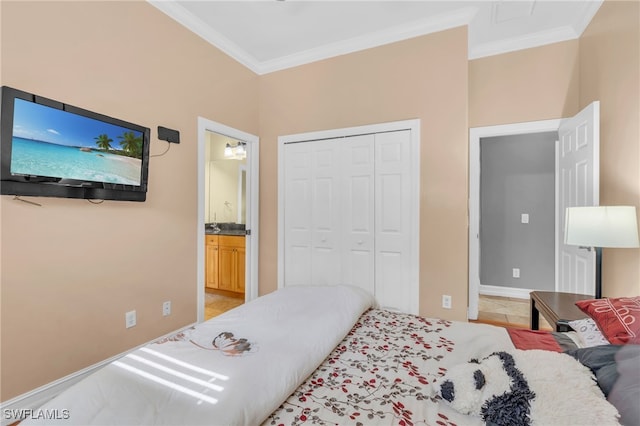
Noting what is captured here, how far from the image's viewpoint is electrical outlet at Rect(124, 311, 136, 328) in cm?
230

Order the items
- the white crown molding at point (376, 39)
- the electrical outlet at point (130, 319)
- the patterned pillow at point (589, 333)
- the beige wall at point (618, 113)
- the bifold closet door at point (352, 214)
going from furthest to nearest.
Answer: the bifold closet door at point (352, 214) < the white crown molding at point (376, 39) < the electrical outlet at point (130, 319) < the beige wall at point (618, 113) < the patterned pillow at point (589, 333)

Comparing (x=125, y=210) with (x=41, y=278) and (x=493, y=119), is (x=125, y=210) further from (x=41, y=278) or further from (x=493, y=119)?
(x=493, y=119)

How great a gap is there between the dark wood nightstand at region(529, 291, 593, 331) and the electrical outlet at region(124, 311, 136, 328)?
285 centimetres

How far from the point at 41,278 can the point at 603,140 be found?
13.4 ft

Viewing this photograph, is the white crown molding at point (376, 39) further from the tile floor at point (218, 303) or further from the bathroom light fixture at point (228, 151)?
the tile floor at point (218, 303)

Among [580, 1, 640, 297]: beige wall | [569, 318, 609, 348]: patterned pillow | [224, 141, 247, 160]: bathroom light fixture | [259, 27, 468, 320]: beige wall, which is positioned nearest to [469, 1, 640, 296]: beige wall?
[580, 1, 640, 297]: beige wall

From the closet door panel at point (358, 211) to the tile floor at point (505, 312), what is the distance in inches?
58.0

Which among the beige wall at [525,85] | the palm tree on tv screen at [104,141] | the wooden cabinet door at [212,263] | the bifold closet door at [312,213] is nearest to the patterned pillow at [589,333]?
the bifold closet door at [312,213]

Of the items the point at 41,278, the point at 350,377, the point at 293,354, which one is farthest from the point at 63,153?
the point at 350,377

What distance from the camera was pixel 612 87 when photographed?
2223 millimetres

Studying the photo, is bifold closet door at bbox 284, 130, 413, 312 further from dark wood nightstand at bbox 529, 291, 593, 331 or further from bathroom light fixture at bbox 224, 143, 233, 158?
bathroom light fixture at bbox 224, 143, 233, 158

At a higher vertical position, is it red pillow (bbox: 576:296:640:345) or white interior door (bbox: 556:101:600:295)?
white interior door (bbox: 556:101:600:295)

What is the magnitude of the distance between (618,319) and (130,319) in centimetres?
291

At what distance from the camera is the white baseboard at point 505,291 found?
4154 millimetres
